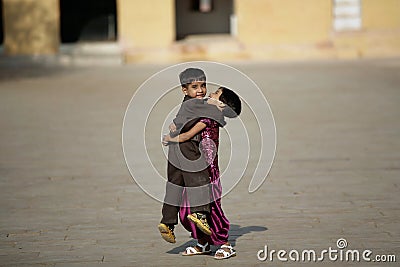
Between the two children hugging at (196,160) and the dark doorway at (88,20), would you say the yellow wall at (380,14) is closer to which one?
the dark doorway at (88,20)

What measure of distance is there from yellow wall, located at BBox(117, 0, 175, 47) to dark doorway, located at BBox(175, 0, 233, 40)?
382 cm

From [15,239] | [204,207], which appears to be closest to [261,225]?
[204,207]

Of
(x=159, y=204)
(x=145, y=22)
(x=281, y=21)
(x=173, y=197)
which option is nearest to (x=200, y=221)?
(x=173, y=197)

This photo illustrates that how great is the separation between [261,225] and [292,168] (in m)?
2.68

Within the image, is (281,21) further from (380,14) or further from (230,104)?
(230,104)

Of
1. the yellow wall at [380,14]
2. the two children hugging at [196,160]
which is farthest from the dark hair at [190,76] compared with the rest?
the yellow wall at [380,14]

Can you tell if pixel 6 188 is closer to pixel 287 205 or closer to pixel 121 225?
pixel 121 225

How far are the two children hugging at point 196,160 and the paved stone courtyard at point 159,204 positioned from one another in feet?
0.98

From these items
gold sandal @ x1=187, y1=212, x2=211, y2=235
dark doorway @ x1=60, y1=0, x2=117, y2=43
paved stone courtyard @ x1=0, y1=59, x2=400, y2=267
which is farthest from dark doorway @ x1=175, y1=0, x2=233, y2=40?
gold sandal @ x1=187, y1=212, x2=211, y2=235

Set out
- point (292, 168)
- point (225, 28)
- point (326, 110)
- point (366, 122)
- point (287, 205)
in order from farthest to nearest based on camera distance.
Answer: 1. point (225, 28)
2. point (326, 110)
3. point (366, 122)
4. point (292, 168)
5. point (287, 205)

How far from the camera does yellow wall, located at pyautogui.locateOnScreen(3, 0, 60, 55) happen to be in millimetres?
24297

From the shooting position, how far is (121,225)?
818 cm

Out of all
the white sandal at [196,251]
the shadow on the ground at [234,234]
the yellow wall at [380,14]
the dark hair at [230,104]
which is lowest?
the yellow wall at [380,14]

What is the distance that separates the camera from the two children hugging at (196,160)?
267 inches
